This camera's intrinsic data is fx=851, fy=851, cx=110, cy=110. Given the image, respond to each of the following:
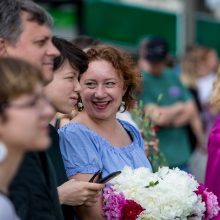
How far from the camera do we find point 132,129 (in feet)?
16.0

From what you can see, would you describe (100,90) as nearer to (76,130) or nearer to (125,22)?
(76,130)

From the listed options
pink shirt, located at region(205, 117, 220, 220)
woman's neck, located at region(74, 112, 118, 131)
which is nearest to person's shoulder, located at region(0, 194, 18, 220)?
Answer: woman's neck, located at region(74, 112, 118, 131)

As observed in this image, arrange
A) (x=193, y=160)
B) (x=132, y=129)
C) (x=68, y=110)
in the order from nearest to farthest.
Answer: (x=68, y=110), (x=132, y=129), (x=193, y=160)

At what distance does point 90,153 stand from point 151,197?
→ 428 mm

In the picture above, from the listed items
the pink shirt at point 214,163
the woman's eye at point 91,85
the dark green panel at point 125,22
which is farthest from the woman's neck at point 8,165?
the dark green panel at point 125,22

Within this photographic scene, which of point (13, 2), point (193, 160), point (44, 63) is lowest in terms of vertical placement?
point (193, 160)

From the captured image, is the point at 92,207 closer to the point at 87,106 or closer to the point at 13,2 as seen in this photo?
the point at 87,106

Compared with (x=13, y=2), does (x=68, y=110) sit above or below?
below

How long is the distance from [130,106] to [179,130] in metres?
3.43

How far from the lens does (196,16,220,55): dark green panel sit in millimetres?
14617

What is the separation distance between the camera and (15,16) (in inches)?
142

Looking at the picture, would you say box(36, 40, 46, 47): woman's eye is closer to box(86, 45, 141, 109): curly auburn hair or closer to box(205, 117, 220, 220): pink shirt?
box(86, 45, 141, 109): curly auburn hair

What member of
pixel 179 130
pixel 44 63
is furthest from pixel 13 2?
pixel 179 130

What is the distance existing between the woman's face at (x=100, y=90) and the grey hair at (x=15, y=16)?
929 millimetres
